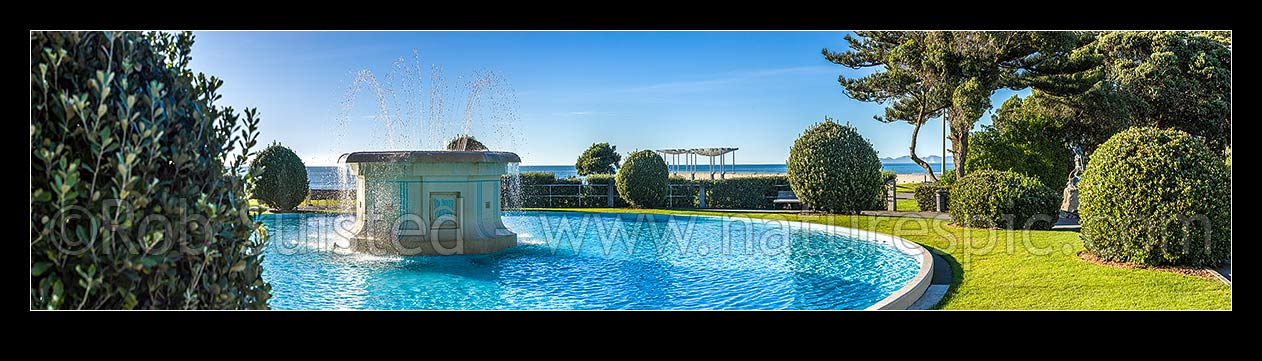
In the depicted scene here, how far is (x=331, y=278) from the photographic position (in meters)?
7.73

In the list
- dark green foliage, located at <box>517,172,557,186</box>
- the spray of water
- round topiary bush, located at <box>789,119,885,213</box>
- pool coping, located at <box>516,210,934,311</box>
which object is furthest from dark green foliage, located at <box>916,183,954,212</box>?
dark green foliage, located at <box>517,172,557,186</box>

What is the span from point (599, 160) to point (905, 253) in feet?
135

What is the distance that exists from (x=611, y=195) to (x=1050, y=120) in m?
12.4

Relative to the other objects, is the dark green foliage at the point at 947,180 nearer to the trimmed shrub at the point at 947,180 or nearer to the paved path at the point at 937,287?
the trimmed shrub at the point at 947,180

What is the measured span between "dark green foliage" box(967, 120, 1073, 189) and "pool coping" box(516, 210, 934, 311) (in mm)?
7912

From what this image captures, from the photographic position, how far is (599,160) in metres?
50.3

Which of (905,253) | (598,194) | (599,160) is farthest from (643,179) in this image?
(599,160)

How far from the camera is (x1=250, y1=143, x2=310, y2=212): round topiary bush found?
17.8 m

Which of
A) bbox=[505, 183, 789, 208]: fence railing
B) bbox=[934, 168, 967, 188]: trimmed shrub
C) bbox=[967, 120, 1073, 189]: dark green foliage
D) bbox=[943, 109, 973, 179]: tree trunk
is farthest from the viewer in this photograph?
bbox=[505, 183, 789, 208]: fence railing

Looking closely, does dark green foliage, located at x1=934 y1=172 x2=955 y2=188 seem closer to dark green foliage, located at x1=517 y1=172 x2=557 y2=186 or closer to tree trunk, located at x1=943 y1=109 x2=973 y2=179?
tree trunk, located at x1=943 y1=109 x2=973 y2=179

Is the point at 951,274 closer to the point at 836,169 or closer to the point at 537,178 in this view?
the point at 836,169

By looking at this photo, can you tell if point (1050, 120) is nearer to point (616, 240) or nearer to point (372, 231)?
point (616, 240)
